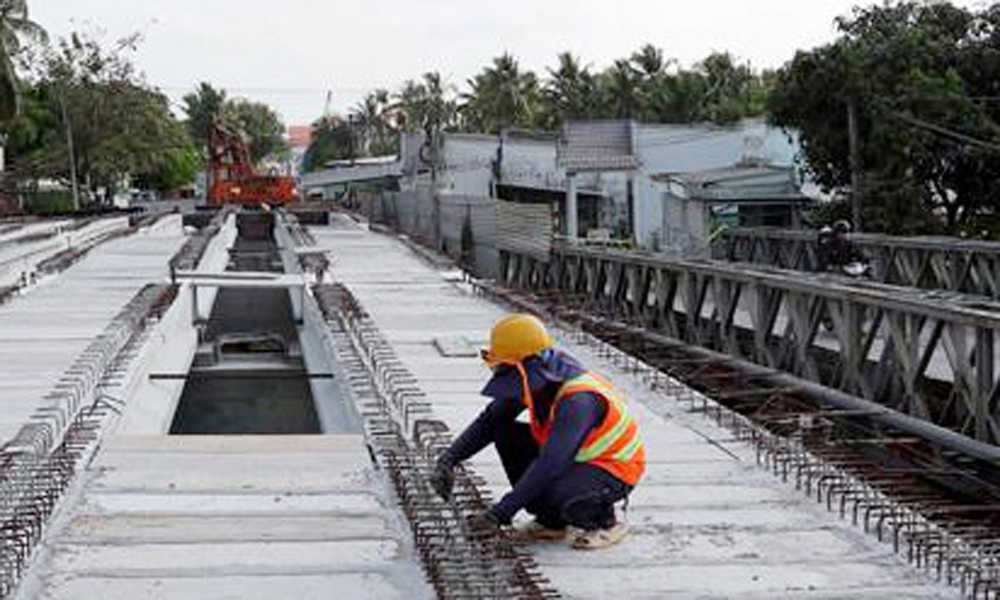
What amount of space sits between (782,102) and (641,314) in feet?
30.6

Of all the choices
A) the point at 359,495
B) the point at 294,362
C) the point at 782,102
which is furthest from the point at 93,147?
the point at 359,495

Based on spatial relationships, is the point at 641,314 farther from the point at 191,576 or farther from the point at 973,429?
the point at 191,576

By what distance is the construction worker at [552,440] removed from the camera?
5484 mm

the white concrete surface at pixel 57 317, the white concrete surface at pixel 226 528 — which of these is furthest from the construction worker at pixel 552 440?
the white concrete surface at pixel 57 317

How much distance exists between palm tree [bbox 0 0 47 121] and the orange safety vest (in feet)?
126

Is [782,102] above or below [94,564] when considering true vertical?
above

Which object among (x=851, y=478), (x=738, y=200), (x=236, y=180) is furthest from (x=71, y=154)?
(x=851, y=478)

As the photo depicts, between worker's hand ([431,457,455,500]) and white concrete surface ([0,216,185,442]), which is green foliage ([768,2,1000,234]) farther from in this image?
worker's hand ([431,457,455,500])

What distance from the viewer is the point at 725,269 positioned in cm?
1426

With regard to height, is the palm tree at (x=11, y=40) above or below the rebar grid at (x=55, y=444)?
above

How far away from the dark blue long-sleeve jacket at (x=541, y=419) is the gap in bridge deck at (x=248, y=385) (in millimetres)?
7393

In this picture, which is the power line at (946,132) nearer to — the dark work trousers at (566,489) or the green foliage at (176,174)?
the dark work trousers at (566,489)

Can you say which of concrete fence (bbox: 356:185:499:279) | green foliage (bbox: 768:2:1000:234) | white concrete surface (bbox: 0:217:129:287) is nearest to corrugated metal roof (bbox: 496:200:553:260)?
concrete fence (bbox: 356:185:499:279)

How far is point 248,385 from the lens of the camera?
16016 mm
